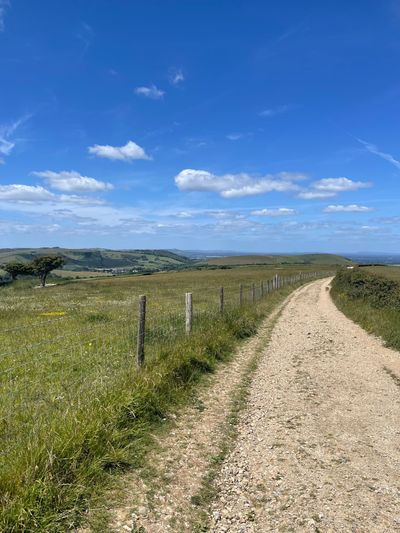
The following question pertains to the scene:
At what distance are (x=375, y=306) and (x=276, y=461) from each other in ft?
70.6

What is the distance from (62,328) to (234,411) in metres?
10.4

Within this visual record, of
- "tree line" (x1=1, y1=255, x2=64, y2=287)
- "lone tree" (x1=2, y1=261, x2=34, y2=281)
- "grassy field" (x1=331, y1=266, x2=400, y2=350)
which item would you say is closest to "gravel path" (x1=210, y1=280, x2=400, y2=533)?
"grassy field" (x1=331, y1=266, x2=400, y2=350)

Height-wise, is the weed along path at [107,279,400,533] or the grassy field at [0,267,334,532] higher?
the grassy field at [0,267,334,532]

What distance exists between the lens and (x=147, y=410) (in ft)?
24.6

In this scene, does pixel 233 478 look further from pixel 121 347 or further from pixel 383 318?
pixel 383 318

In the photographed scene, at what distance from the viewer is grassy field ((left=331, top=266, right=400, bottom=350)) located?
17859mm

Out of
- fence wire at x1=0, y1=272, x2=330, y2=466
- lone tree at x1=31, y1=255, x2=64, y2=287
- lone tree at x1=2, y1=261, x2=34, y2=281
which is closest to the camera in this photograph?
fence wire at x1=0, y1=272, x2=330, y2=466

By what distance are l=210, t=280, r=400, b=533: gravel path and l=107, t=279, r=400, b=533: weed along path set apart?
0.02 meters

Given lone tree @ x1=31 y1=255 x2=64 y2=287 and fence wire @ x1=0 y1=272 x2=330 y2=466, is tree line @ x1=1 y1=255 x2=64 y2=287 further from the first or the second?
fence wire @ x1=0 y1=272 x2=330 y2=466

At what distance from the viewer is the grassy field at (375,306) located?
1786 cm

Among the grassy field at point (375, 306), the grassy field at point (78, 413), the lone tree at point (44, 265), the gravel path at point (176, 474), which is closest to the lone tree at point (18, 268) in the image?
the lone tree at point (44, 265)

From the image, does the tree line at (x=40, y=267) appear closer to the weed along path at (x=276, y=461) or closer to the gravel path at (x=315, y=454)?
the gravel path at (x=315, y=454)

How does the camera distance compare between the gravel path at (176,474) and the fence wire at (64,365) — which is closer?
the gravel path at (176,474)

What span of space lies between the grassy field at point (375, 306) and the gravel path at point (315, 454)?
5.32 m
